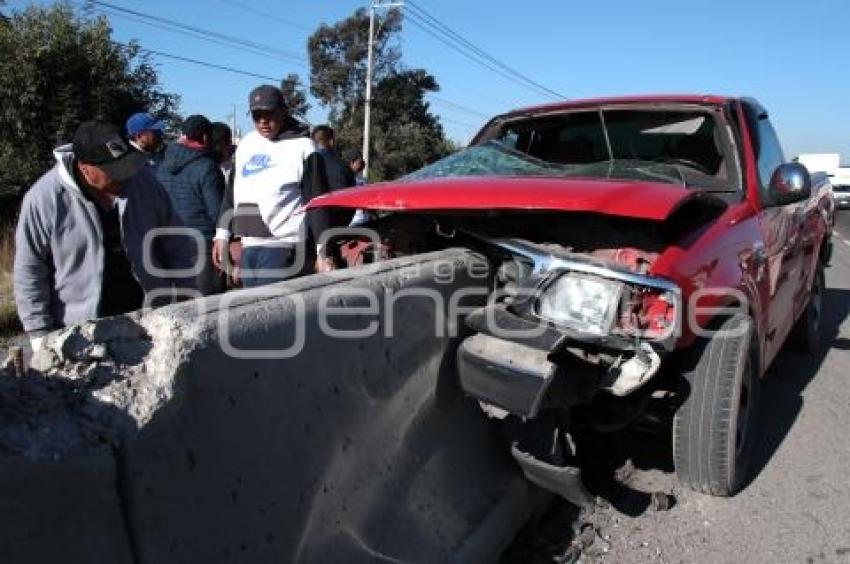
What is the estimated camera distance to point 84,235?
3033 millimetres

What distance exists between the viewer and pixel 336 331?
233cm

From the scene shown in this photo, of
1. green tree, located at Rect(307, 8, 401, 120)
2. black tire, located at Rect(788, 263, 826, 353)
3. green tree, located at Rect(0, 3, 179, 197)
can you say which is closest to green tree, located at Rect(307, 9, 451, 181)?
green tree, located at Rect(307, 8, 401, 120)

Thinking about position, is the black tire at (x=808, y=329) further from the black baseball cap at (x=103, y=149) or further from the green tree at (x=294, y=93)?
the green tree at (x=294, y=93)

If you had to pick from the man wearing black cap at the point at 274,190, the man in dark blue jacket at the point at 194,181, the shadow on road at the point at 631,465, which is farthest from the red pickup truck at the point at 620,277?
the man in dark blue jacket at the point at 194,181

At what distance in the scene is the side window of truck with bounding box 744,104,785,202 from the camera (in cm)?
433

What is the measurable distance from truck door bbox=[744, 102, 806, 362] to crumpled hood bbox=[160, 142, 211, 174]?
3701 millimetres

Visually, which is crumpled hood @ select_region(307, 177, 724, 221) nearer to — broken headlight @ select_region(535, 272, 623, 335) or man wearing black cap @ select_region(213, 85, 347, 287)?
broken headlight @ select_region(535, 272, 623, 335)

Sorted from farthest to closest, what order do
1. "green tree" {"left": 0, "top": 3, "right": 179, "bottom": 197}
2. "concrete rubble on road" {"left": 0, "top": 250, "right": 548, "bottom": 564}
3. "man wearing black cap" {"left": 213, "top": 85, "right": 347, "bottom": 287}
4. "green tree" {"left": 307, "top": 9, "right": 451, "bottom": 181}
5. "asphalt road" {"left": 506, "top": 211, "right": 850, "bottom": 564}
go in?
"green tree" {"left": 307, "top": 9, "right": 451, "bottom": 181} < "green tree" {"left": 0, "top": 3, "right": 179, "bottom": 197} < "man wearing black cap" {"left": 213, "top": 85, "right": 347, "bottom": 287} < "asphalt road" {"left": 506, "top": 211, "right": 850, "bottom": 564} < "concrete rubble on road" {"left": 0, "top": 250, "right": 548, "bottom": 564}

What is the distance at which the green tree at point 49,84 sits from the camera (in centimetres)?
1242

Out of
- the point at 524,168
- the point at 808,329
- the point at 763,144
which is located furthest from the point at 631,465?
the point at 808,329

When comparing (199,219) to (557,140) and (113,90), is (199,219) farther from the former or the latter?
(113,90)

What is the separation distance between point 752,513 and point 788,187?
1717 millimetres

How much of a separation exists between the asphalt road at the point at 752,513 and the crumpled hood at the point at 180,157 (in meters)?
3.56

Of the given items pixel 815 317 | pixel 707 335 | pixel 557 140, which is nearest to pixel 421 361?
pixel 707 335
